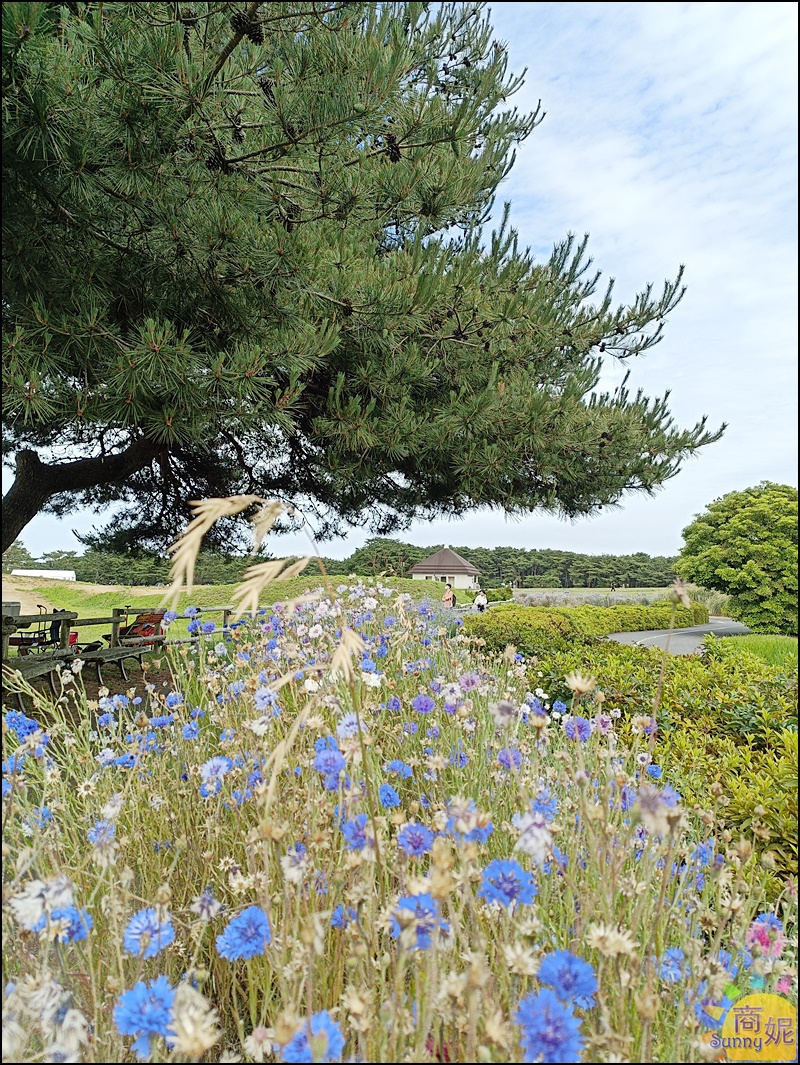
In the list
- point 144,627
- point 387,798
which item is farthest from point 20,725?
point 144,627

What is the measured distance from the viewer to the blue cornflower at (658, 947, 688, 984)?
44.3 inches

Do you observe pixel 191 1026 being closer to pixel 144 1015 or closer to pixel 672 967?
pixel 144 1015

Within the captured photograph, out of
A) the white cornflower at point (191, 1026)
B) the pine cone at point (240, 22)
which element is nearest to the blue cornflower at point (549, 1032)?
the white cornflower at point (191, 1026)

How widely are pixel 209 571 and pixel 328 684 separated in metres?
7.76

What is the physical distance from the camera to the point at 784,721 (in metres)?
2.66

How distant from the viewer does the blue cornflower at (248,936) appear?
36.1 inches

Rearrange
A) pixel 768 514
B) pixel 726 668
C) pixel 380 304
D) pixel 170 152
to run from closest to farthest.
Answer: pixel 170 152, pixel 726 668, pixel 380 304, pixel 768 514

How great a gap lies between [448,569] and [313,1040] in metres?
25.8

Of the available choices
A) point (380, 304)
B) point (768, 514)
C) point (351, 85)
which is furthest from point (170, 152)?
point (768, 514)

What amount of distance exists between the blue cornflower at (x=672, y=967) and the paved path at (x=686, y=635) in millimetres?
8143

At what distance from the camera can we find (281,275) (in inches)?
137

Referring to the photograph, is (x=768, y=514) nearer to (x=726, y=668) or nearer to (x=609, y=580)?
(x=609, y=580)

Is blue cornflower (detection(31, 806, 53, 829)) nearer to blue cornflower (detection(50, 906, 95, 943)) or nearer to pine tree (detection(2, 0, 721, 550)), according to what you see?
blue cornflower (detection(50, 906, 95, 943))
